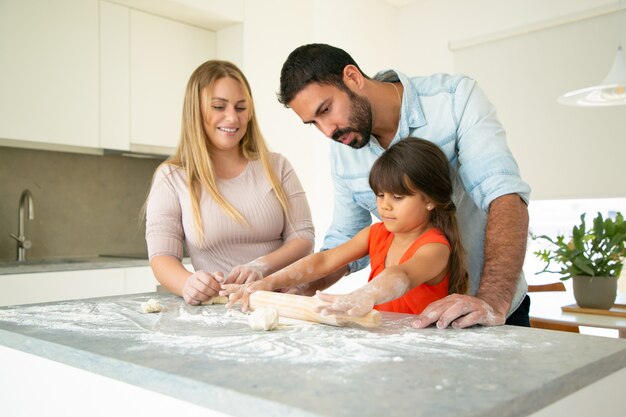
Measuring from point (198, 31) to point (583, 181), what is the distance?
2.55 metres

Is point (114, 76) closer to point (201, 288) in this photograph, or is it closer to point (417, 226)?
point (201, 288)

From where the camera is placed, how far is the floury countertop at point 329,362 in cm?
58

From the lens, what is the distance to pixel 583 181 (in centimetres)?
375

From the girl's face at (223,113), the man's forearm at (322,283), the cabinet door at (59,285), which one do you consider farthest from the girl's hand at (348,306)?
the cabinet door at (59,285)

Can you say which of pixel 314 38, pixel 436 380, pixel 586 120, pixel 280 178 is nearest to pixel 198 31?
pixel 314 38

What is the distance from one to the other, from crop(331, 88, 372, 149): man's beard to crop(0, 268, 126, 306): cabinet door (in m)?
1.69

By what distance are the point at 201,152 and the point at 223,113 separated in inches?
4.9

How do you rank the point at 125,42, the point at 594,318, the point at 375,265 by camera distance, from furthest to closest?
the point at 125,42 < the point at 594,318 < the point at 375,265

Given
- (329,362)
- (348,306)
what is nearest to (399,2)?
(348,306)

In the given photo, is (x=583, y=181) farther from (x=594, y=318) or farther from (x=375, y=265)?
(x=375, y=265)

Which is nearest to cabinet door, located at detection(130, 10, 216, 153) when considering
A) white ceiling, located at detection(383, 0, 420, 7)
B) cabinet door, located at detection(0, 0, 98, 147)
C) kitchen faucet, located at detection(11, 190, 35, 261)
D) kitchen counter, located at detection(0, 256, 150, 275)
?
cabinet door, located at detection(0, 0, 98, 147)

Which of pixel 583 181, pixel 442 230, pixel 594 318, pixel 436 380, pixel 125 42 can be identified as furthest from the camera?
pixel 583 181

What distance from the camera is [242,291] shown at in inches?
50.2

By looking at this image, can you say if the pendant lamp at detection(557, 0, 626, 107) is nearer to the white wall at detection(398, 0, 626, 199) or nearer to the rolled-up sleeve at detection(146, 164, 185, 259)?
the white wall at detection(398, 0, 626, 199)
